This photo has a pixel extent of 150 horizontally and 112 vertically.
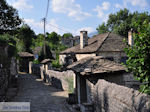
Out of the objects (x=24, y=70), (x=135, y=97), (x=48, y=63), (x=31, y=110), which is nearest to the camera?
(x=135, y=97)

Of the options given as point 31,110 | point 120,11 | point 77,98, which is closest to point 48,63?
point 77,98

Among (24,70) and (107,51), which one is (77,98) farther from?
(24,70)

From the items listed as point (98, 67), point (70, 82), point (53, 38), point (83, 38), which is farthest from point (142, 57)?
point (53, 38)

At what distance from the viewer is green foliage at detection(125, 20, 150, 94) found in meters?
5.26

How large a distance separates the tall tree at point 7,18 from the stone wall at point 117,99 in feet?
38.3

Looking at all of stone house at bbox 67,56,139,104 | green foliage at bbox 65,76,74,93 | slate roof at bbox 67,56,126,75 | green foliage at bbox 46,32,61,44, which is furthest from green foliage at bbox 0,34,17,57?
green foliage at bbox 46,32,61,44

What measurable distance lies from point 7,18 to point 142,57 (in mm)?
14051

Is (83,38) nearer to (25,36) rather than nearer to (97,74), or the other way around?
(97,74)

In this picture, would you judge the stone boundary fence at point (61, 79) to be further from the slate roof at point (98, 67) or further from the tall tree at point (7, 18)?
the tall tree at point (7, 18)

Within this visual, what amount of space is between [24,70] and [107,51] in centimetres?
2122

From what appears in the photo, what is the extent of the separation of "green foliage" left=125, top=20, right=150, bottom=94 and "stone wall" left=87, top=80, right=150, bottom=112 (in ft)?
2.26

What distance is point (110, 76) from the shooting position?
9.10 meters

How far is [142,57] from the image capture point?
211 inches

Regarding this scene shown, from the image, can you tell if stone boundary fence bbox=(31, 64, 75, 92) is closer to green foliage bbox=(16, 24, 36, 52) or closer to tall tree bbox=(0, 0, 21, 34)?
tall tree bbox=(0, 0, 21, 34)
